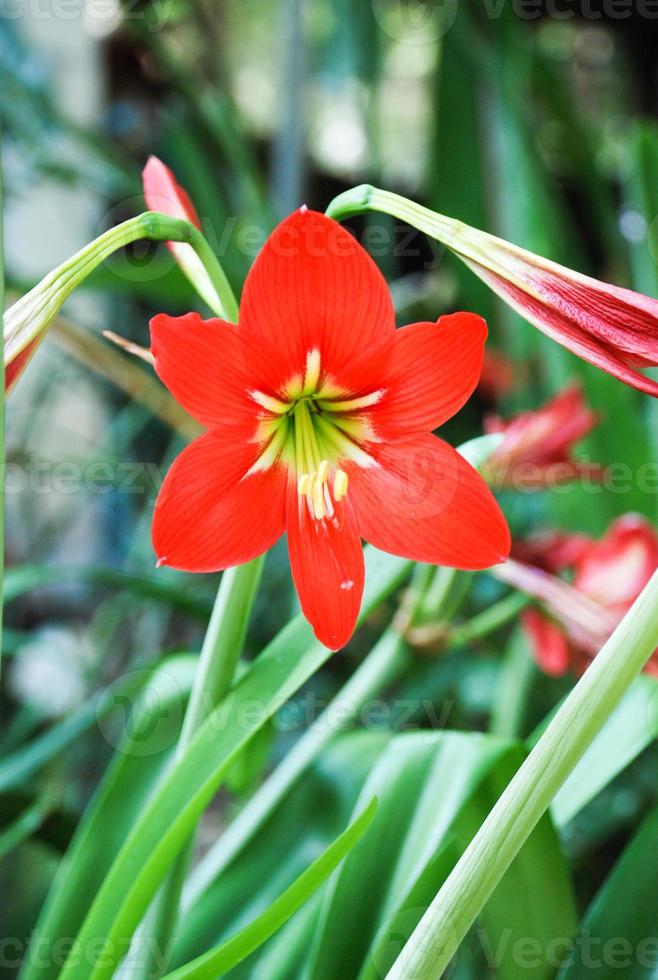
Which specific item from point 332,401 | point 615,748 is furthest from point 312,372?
point 615,748

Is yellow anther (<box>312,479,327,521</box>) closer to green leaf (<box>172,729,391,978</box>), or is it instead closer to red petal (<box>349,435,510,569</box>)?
red petal (<box>349,435,510,569</box>)

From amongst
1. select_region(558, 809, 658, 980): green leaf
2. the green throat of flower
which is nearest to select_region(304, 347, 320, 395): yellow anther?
the green throat of flower

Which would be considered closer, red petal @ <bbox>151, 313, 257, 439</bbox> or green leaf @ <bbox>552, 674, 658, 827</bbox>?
red petal @ <bbox>151, 313, 257, 439</bbox>

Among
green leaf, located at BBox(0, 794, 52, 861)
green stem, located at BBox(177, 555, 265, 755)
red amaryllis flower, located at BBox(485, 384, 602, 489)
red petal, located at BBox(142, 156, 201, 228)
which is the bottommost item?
green leaf, located at BBox(0, 794, 52, 861)

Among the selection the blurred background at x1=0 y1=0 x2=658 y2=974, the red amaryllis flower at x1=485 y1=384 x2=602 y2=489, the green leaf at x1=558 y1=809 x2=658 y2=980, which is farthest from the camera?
the blurred background at x1=0 y1=0 x2=658 y2=974

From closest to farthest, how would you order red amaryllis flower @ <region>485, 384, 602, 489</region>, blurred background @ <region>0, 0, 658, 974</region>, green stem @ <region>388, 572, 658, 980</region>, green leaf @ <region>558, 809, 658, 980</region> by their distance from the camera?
green stem @ <region>388, 572, 658, 980</region> < green leaf @ <region>558, 809, 658, 980</region> < red amaryllis flower @ <region>485, 384, 602, 489</region> < blurred background @ <region>0, 0, 658, 974</region>

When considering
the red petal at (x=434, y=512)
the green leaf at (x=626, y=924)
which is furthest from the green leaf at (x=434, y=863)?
the red petal at (x=434, y=512)

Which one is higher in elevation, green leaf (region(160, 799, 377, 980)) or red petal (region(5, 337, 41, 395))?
red petal (region(5, 337, 41, 395))
